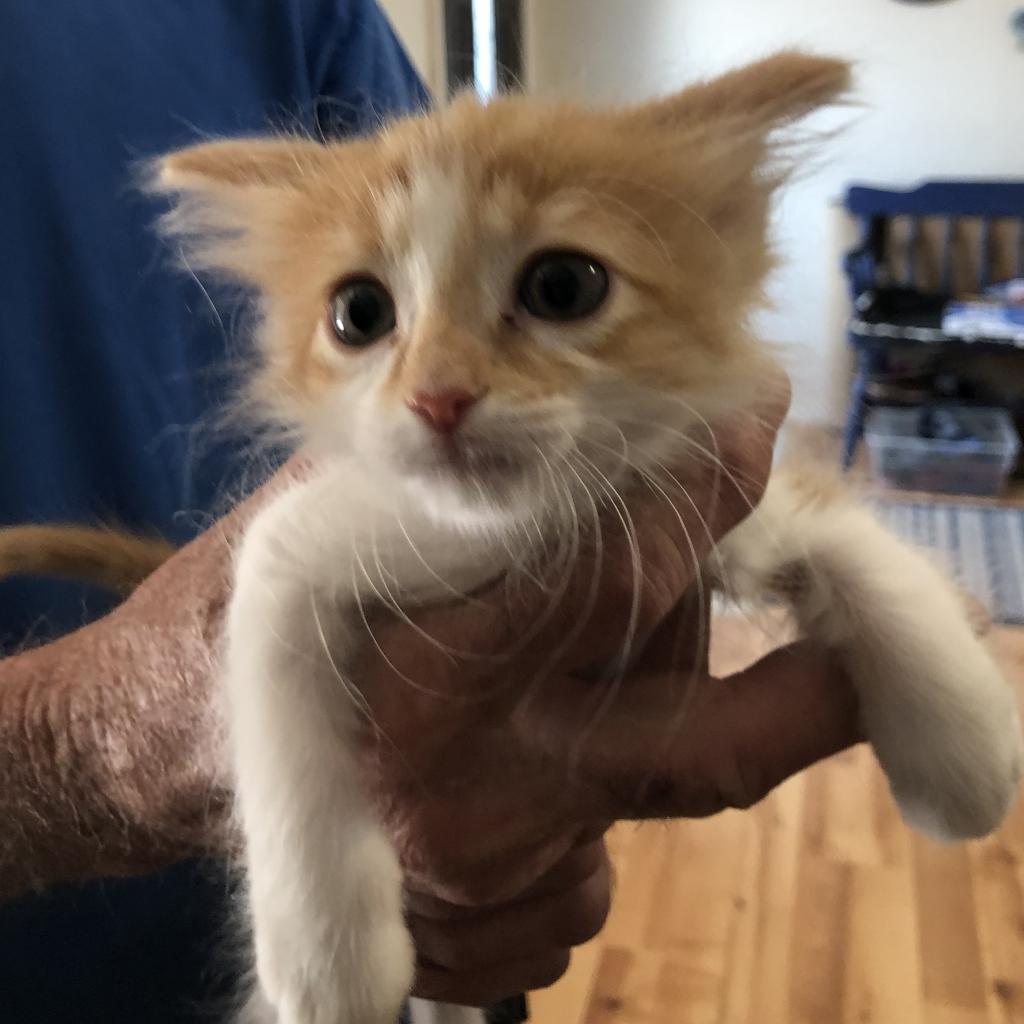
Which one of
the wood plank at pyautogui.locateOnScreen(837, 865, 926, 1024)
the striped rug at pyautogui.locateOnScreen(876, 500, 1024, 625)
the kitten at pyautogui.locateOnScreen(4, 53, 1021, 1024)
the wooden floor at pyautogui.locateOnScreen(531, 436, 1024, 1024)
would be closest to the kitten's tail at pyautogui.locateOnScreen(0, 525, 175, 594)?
the kitten at pyautogui.locateOnScreen(4, 53, 1021, 1024)

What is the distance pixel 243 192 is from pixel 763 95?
14.2 inches

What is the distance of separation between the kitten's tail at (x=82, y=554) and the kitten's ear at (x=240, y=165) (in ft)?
0.88

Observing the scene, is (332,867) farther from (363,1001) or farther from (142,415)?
(142,415)

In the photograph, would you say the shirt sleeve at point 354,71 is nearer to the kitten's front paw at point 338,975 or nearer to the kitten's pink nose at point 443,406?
the kitten's pink nose at point 443,406

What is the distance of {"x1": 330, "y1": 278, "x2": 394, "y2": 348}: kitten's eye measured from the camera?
609mm

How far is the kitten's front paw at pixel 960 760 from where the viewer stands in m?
0.61

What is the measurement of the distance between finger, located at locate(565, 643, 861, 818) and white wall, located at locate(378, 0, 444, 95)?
163 centimetres

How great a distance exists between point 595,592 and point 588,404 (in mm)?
105

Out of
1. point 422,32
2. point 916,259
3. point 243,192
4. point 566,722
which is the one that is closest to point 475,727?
point 566,722

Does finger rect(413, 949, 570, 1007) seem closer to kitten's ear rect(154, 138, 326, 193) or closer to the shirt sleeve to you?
kitten's ear rect(154, 138, 326, 193)

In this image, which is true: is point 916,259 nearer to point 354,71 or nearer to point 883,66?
point 883,66

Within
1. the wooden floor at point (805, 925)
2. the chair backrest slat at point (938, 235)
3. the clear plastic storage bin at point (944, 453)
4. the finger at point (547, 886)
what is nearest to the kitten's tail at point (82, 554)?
the finger at point (547, 886)

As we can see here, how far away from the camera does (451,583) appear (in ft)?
1.94

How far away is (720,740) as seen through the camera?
0.62 meters
